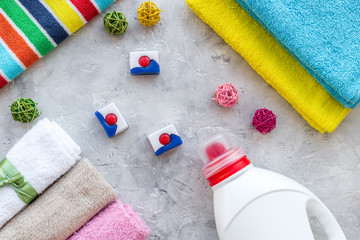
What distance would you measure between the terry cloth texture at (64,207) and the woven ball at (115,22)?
23 cm

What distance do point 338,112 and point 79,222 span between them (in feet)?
1.55

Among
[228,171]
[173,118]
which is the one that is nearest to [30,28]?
[173,118]

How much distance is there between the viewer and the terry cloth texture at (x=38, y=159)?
26.0 inches

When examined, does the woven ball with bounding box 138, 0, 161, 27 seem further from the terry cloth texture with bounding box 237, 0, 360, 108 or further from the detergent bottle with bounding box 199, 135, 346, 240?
the detergent bottle with bounding box 199, 135, 346, 240

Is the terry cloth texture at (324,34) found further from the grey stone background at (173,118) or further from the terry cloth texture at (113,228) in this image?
the terry cloth texture at (113,228)

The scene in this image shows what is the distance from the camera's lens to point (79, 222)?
68 cm

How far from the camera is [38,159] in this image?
67cm

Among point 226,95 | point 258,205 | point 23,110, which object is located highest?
point 23,110

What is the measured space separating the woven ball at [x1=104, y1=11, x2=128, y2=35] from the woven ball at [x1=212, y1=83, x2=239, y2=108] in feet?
0.65

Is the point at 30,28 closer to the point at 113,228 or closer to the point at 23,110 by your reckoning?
the point at 23,110

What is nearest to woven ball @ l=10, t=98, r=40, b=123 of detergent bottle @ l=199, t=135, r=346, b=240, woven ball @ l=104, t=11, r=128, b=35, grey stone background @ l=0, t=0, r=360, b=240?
grey stone background @ l=0, t=0, r=360, b=240

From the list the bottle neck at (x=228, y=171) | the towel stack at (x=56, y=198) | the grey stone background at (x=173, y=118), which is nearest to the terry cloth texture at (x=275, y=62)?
the grey stone background at (x=173, y=118)

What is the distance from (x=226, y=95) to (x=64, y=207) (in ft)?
1.06

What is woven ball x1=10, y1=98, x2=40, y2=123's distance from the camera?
694mm
